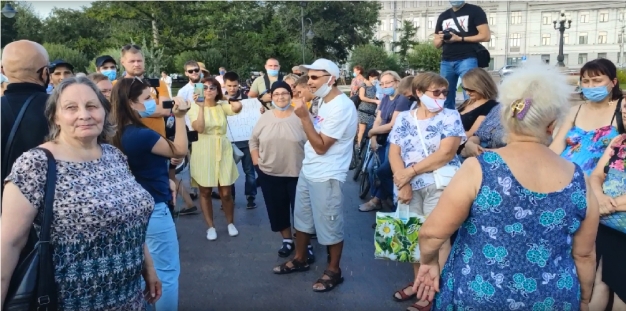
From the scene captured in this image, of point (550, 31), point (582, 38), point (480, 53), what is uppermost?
point (550, 31)

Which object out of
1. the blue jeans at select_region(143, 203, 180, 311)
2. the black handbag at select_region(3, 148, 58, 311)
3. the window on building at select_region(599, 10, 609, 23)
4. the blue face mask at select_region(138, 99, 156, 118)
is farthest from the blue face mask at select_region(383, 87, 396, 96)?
the window on building at select_region(599, 10, 609, 23)

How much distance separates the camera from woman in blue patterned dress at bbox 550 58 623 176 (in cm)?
354

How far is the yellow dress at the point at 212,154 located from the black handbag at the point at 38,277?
352cm

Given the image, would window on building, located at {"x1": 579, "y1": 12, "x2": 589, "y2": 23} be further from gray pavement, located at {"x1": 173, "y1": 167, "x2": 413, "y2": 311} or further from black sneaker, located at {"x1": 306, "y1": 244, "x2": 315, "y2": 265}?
black sneaker, located at {"x1": 306, "y1": 244, "x2": 315, "y2": 265}

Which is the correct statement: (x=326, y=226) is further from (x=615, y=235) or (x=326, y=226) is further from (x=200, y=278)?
(x=615, y=235)

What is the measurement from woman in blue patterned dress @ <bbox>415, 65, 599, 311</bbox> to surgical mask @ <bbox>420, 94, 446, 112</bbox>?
1.49m

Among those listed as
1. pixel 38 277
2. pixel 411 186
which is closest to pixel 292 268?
pixel 411 186

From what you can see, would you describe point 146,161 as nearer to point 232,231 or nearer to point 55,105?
point 55,105

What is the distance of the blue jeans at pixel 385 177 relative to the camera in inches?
223

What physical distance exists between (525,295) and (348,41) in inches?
2288

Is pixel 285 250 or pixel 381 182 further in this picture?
pixel 381 182

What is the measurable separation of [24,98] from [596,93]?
3.85 meters

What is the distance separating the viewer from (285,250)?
5109mm

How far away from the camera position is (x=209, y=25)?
124 feet
